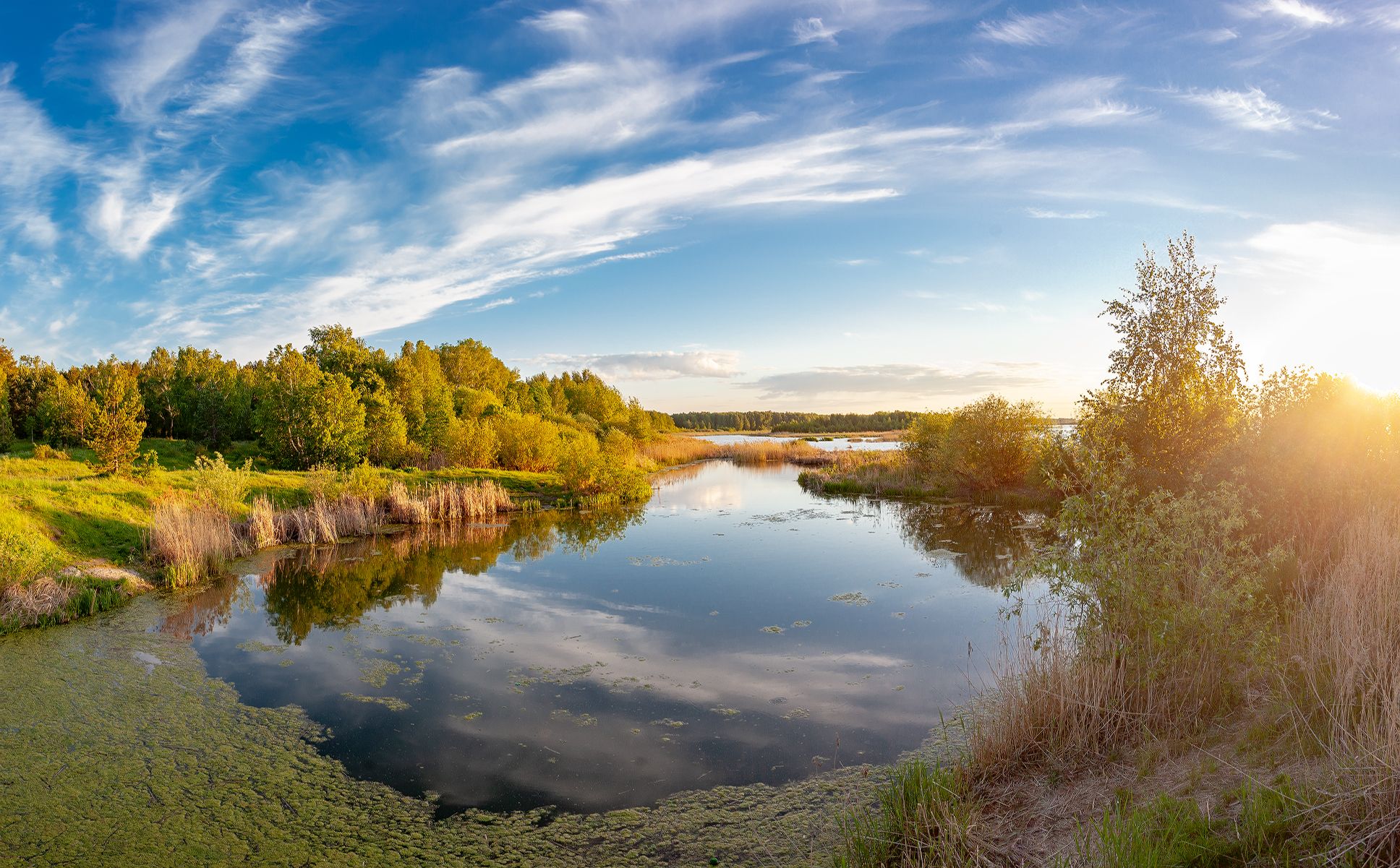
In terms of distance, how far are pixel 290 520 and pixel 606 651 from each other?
14745 mm

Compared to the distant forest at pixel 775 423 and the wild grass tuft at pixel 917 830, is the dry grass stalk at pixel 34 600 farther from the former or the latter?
the distant forest at pixel 775 423

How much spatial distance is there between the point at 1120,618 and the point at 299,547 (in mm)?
21087

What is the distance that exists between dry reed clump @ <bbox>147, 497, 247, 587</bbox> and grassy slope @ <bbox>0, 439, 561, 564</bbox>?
0.58 metres

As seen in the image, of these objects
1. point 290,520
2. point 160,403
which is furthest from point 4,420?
point 290,520

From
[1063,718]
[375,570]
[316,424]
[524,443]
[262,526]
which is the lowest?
[375,570]

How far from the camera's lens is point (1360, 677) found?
5102 mm

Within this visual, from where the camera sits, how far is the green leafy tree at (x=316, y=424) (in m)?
31.2

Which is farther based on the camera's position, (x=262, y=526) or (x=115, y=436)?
(x=115, y=436)

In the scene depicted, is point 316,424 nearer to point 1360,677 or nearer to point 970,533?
point 970,533

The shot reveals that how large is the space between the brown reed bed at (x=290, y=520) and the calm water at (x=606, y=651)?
38.0 inches

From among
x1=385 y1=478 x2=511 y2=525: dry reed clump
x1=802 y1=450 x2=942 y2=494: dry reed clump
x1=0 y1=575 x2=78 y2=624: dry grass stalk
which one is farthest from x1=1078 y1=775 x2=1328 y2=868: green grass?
x1=802 y1=450 x2=942 y2=494: dry reed clump

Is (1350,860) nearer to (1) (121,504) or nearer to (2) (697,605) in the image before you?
(2) (697,605)

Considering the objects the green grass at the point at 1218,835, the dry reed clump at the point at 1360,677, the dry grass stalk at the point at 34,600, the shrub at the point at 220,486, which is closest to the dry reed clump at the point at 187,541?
the shrub at the point at 220,486

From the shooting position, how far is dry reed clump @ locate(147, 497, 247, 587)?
49.3 feet
